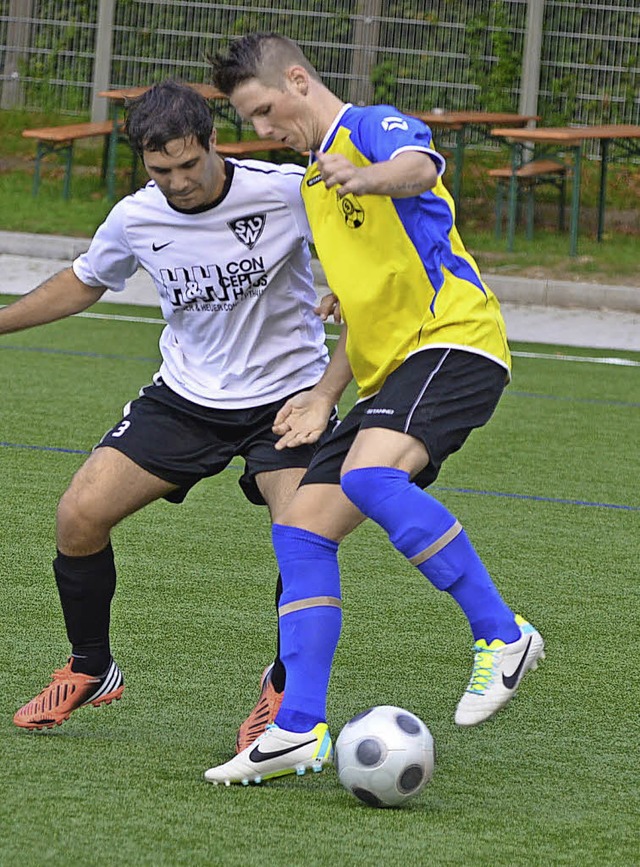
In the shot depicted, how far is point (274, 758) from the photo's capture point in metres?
3.66

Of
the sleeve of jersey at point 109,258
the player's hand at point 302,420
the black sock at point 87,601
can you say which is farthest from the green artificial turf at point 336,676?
the sleeve of jersey at point 109,258

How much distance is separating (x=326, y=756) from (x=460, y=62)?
52.7ft

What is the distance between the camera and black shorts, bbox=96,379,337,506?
409cm

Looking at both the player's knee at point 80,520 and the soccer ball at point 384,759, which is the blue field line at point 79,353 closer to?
the player's knee at point 80,520

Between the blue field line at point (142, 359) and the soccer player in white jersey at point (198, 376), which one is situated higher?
the soccer player in white jersey at point (198, 376)

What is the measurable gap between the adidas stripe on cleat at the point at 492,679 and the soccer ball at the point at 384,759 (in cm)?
12

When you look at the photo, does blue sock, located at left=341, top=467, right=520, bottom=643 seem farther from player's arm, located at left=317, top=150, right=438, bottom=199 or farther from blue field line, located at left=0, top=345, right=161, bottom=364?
blue field line, located at left=0, top=345, right=161, bottom=364

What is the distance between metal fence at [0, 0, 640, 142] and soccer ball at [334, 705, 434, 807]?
52.0 feet

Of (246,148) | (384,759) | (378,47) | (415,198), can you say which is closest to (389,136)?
(415,198)

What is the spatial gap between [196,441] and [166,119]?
850 millimetres

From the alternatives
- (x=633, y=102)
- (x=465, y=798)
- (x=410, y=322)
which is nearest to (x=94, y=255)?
(x=410, y=322)

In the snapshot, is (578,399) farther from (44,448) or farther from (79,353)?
(44,448)

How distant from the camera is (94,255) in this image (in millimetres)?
4254

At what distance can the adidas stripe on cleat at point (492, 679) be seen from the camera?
3602mm
